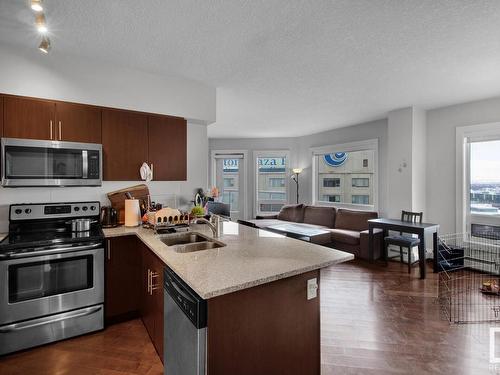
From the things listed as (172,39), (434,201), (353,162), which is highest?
(172,39)

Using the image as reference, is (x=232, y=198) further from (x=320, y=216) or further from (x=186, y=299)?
(x=186, y=299)

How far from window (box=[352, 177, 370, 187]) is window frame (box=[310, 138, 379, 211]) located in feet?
0.64

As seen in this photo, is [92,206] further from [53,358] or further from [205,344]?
A: [205,344]

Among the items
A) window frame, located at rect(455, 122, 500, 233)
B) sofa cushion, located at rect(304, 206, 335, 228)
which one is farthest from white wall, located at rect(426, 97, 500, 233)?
sofa cushion, located at rect(304, 206, 335, 228)

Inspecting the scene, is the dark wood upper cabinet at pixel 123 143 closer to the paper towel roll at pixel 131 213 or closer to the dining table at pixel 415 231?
the paper towel roll at pixel 131 213

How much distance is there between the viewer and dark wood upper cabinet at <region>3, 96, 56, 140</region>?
240 centimetres

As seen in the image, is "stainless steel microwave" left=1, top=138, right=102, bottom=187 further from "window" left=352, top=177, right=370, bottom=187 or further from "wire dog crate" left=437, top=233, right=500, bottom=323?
"window" left=352, top=177, right=370, bottom=187

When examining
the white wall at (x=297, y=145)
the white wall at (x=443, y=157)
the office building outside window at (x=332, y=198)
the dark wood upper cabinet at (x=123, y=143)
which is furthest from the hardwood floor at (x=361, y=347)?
the white wall at (x=297, y=145)

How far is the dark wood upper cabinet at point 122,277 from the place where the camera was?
2523mm

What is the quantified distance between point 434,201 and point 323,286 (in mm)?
2551

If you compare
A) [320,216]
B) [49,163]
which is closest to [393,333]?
[49,163]

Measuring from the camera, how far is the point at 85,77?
9.00 feet

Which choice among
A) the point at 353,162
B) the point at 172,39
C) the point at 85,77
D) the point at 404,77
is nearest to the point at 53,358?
the point at 85,77

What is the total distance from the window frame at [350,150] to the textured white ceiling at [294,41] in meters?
1.86
